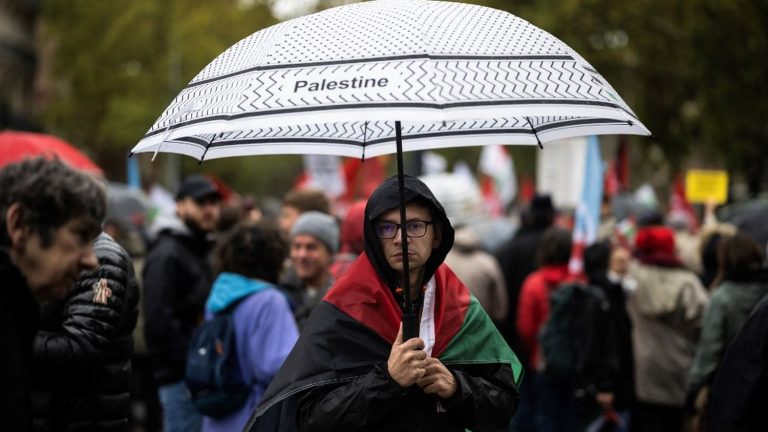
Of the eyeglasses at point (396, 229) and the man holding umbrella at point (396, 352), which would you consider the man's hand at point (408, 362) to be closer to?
the man holding umbrella at point (396, 352)

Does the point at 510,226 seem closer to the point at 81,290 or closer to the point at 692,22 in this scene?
the point at 692,22

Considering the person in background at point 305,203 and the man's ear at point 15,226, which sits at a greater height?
the man's ear at point 15,226

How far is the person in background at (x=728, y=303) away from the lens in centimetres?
735

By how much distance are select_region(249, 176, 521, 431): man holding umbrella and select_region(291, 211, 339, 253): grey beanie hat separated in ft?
7.67

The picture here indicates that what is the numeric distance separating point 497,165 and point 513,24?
16.6 meters

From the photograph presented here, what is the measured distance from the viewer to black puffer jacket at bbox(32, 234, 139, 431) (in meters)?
4.49

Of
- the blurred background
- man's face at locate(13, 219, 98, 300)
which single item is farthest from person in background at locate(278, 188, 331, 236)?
the blurred background

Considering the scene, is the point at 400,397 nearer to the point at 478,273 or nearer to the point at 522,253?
the point at 478,273

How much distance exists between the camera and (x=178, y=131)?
379 centimetres

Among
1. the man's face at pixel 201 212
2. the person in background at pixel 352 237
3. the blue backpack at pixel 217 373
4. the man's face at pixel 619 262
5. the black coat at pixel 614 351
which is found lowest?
the black coat at pixel 614 351

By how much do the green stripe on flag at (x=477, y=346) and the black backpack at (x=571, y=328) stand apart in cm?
429

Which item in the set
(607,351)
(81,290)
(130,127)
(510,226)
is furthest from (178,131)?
(130,127)

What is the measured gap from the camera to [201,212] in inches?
307

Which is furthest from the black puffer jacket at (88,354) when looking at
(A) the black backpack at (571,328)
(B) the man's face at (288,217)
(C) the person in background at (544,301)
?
(C) the person in background at (544,301)
